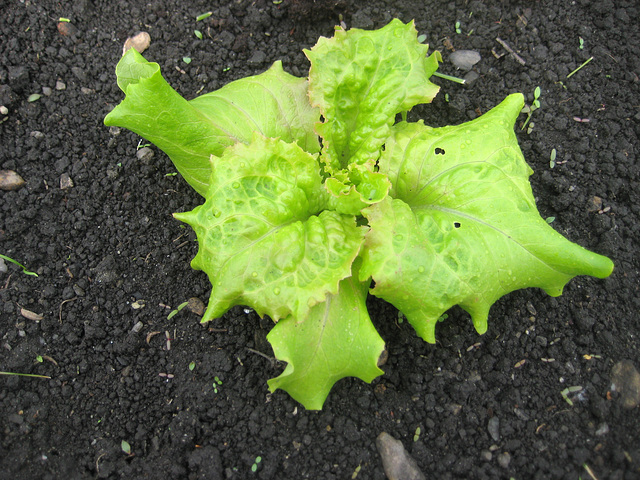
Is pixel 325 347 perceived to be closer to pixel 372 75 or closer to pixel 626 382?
pixel 372 75

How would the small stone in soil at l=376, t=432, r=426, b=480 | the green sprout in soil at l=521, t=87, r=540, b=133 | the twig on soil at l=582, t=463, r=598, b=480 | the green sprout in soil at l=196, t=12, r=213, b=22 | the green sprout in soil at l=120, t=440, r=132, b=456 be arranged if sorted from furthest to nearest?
the green sprout in soil at l=196, t=12, r=213, b=22 → the green sprout in soil at l=521, t=87, r=540, b=133 → the green sprout in soil at l=120, t=440, r=132, b=456 → the small stone in soil at l=376, t=432, r=426, b=480 → the twig on soil at l=582, t=463, r=598, b=480

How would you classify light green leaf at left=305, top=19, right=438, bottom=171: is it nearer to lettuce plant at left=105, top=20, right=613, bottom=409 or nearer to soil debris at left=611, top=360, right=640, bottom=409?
→ lettuce plant at left=105, top=20, right=613, bottom=409

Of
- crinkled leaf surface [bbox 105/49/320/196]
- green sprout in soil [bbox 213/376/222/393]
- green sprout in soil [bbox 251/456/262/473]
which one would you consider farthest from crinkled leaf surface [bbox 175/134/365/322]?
green sprout in soil [bbox 251/456/262/473]

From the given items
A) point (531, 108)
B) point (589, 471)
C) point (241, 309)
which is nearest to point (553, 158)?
point (531, 108)

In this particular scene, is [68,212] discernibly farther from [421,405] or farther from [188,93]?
[421,405]

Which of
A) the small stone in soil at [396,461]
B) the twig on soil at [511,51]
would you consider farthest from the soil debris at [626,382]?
the twig on soil at [511,51]

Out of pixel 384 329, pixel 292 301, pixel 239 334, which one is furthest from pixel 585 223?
pixel 239 334
